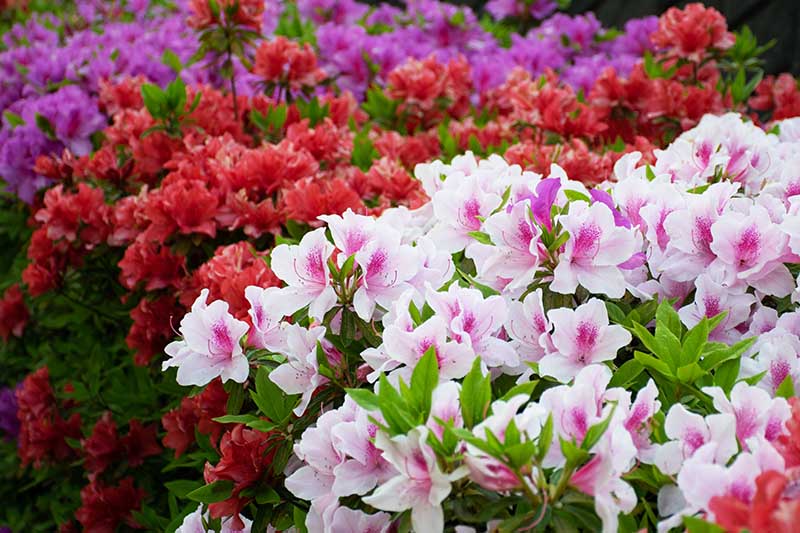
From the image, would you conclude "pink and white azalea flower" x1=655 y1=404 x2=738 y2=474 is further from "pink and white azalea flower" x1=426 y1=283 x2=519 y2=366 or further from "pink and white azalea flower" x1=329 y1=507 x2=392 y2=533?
"pink and white azalea flower" x1=329 y1=507 x2=392 y2=533

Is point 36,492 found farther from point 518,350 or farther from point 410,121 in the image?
point 518,350

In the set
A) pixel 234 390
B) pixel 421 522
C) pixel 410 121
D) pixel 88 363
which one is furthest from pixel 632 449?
pixel 410 121

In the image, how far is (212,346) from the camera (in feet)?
4.33

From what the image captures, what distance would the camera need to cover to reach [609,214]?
1.25 metres

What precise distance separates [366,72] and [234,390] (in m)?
2.46

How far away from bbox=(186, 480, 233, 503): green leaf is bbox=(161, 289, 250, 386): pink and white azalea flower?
0.55ft

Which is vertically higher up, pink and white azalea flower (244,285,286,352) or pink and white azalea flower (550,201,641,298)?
pink and white azalea flower (550,201,641,298)

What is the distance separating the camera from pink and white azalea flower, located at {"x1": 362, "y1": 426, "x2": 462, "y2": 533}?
0.96m

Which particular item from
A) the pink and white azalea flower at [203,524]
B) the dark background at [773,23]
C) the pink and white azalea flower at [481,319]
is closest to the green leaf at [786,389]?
the pink and white azalea flower at [481,319]

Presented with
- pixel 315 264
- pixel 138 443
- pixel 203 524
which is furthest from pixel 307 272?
pixel 138 443

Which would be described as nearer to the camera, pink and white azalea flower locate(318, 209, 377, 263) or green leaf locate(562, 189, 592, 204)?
pink and white azalea flower locate(318, 209, 377, 263)

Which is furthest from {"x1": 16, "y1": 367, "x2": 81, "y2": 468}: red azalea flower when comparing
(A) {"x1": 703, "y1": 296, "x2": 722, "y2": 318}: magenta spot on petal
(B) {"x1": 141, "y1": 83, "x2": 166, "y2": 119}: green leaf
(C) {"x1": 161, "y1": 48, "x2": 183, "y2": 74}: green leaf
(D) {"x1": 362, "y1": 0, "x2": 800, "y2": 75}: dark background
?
(D) {"x1": 362, "y1": 0, "x2": 800, "y2": 75}: dark background

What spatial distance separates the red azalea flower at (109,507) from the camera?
2352mm

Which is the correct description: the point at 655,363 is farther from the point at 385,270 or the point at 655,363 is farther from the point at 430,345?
the point at 385,270
